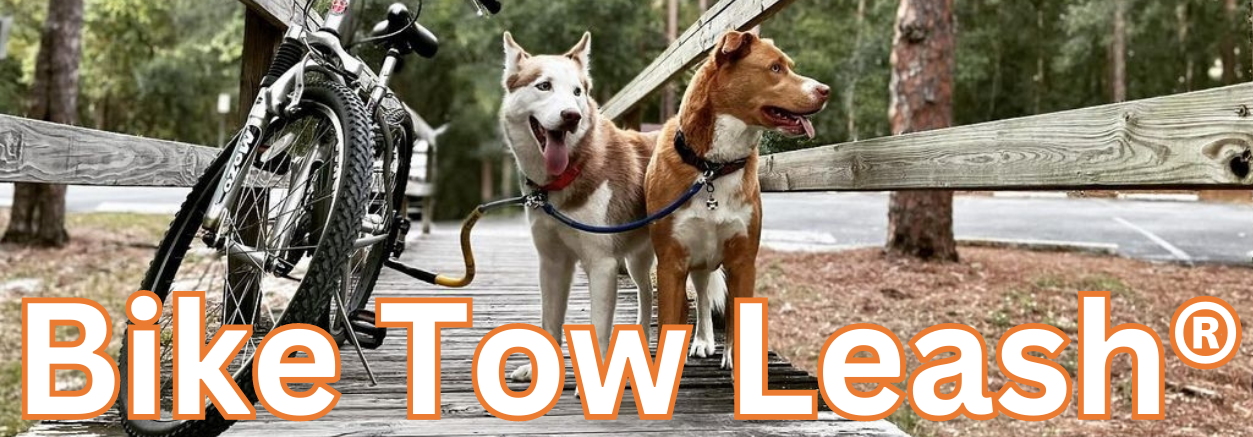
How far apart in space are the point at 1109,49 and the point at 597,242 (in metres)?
17.3

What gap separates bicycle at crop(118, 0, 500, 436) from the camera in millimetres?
1540

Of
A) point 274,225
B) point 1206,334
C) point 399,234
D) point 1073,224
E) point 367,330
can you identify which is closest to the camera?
point 274,225

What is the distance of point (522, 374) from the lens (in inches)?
89.9

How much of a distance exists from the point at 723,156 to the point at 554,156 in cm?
41

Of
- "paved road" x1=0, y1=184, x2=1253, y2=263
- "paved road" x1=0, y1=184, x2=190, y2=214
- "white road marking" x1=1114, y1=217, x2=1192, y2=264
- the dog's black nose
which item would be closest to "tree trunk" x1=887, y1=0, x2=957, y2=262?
"paved road" x1=0, y1=184, x2=1253, y2=263

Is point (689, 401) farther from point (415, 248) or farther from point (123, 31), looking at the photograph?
point (123, 31)

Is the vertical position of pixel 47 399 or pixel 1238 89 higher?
pixel 1238 89

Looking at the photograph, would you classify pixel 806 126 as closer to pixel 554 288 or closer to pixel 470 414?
pixel 554 288

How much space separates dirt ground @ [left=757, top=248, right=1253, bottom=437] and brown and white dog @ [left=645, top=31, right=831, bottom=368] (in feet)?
5.99

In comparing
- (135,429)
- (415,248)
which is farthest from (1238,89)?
(415,248)

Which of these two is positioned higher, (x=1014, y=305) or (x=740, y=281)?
(x=740, y=281)

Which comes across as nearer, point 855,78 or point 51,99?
point 855,78

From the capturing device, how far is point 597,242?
2.09m

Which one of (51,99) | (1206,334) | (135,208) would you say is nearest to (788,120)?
(1206,334)
